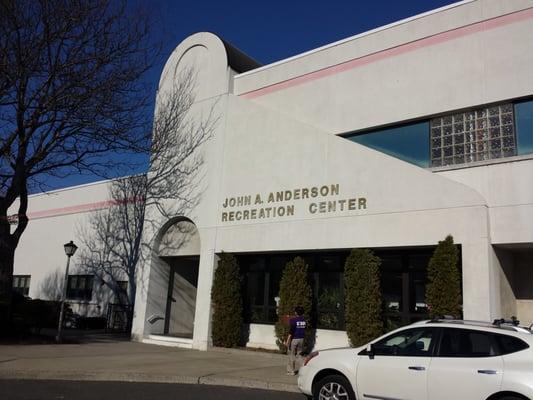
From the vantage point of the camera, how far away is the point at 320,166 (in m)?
16.5

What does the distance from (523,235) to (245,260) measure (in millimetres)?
9623

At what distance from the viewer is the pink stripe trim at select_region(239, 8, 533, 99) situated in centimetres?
1409

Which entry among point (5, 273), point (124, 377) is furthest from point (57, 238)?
point (124, 377)

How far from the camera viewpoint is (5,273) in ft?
59.1

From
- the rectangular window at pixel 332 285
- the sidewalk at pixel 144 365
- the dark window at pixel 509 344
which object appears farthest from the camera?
the rectangular window at pixel 332 285

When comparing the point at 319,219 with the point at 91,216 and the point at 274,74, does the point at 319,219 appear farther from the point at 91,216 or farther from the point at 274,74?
the point at 91,216

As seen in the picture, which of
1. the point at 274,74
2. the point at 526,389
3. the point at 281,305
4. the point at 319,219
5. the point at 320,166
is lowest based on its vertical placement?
the point at 526,389

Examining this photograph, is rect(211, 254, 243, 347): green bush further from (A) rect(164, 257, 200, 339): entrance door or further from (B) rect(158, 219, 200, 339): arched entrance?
(A) rect(164, 257, 200, 339): entrance door

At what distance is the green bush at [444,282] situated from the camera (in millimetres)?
12922

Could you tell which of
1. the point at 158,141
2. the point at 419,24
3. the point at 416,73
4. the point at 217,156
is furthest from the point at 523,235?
the point at 158,141

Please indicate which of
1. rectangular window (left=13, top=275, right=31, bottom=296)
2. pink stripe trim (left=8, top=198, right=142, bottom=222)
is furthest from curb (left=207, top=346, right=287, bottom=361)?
rectangular window (left=13, top=275, right=31, bottom=296)

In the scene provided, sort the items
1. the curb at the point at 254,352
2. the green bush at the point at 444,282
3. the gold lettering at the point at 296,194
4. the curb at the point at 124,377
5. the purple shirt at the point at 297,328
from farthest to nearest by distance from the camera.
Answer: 1. the gold lettering at the point at 296,194
2. the curb at the point at 254,352
3. the purple shirt at the point at 297,328
4. the green bush at the point at 444,282
5. the curb at the point at 124,377

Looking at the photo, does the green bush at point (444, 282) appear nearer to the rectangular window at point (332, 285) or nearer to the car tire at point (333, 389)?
the rectangular window at point (332, 285)

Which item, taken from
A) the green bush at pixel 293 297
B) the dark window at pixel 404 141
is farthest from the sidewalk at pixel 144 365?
the dark window at pixel 404 141
